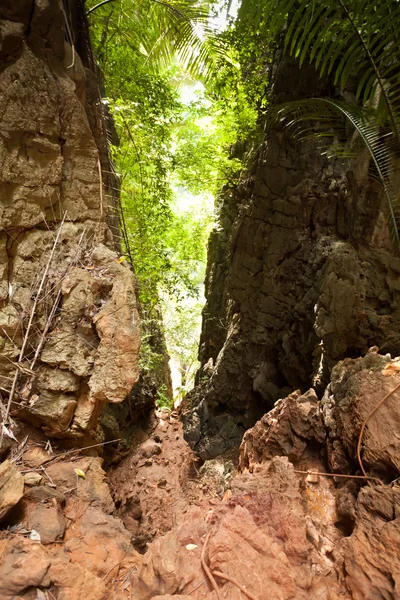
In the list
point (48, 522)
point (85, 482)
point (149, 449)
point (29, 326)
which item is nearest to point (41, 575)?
point (48, 522)

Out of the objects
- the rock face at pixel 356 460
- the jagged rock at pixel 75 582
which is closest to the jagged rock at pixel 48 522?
the jagged rock at pixel 75 582

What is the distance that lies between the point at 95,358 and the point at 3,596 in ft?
5.46

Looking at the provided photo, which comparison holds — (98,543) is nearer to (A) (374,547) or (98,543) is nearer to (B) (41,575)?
(B) (41,575)

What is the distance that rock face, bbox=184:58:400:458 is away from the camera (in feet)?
16.9

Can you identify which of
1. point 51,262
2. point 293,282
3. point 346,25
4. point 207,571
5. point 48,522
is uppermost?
point 346,25

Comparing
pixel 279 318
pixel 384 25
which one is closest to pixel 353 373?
pixel 384 25

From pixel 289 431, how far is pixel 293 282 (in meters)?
3.72

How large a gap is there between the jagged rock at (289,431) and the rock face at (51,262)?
5.65 ft

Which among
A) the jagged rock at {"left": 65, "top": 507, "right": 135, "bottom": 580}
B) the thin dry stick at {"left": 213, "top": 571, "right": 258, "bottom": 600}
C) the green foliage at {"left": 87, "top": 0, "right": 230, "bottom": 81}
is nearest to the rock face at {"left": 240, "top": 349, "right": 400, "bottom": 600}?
the thin dry stick at {"left": 213, "top": 571, "right": 258, "bottom": 600}

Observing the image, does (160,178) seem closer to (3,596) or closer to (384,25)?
(384,25)

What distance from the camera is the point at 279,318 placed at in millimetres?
6902

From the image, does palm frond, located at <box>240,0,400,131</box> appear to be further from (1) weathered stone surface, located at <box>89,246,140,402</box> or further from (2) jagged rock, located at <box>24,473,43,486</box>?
(2) jagged rock, located at <box>24,473,43,486</box>

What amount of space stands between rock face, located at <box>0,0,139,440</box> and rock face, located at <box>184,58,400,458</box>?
139 inches

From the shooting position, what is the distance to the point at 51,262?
322 cm
